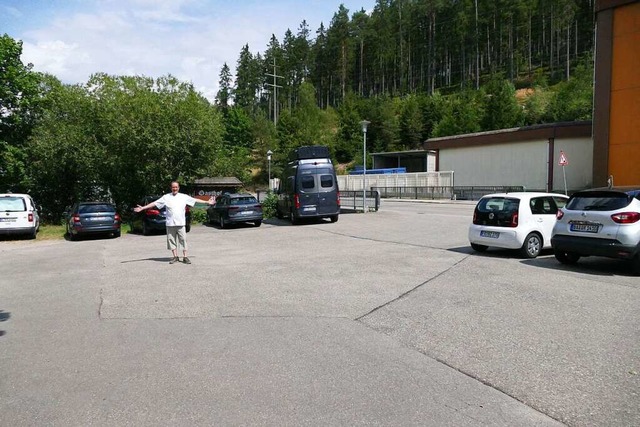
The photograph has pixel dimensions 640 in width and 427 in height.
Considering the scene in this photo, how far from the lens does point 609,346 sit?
16.9ft

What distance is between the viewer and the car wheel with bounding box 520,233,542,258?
11.0 metres

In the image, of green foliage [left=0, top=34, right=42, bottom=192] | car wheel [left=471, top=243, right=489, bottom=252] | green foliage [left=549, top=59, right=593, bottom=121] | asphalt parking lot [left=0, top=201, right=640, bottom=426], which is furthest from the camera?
green foliage [left=549, top=59, right=593, bottom=121]

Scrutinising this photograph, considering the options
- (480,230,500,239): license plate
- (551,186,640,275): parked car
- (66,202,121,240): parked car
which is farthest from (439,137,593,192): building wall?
(66,202,121,240): parked car

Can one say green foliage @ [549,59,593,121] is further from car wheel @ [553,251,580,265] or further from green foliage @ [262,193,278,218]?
car wheel @ [553,251,580,265]

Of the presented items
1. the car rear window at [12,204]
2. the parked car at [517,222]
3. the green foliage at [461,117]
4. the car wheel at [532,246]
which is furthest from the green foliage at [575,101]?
the car rear window at [12,204]

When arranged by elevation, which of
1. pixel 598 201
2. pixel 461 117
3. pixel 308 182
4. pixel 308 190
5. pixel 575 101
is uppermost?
pixel 575 101

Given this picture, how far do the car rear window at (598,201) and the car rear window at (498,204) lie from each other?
53.9 inches

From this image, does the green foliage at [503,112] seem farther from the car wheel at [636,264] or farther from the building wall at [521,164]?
the car wheel at [636,264]

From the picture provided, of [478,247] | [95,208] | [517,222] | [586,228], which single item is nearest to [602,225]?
[586,228]

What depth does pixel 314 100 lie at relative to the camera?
281 feet

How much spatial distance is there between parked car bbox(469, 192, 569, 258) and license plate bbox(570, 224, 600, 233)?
4.65ft

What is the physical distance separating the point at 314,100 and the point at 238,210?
220 ft

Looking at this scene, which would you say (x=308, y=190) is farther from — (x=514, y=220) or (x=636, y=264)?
(x=636, y=264)

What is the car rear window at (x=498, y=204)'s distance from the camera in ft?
36.6
